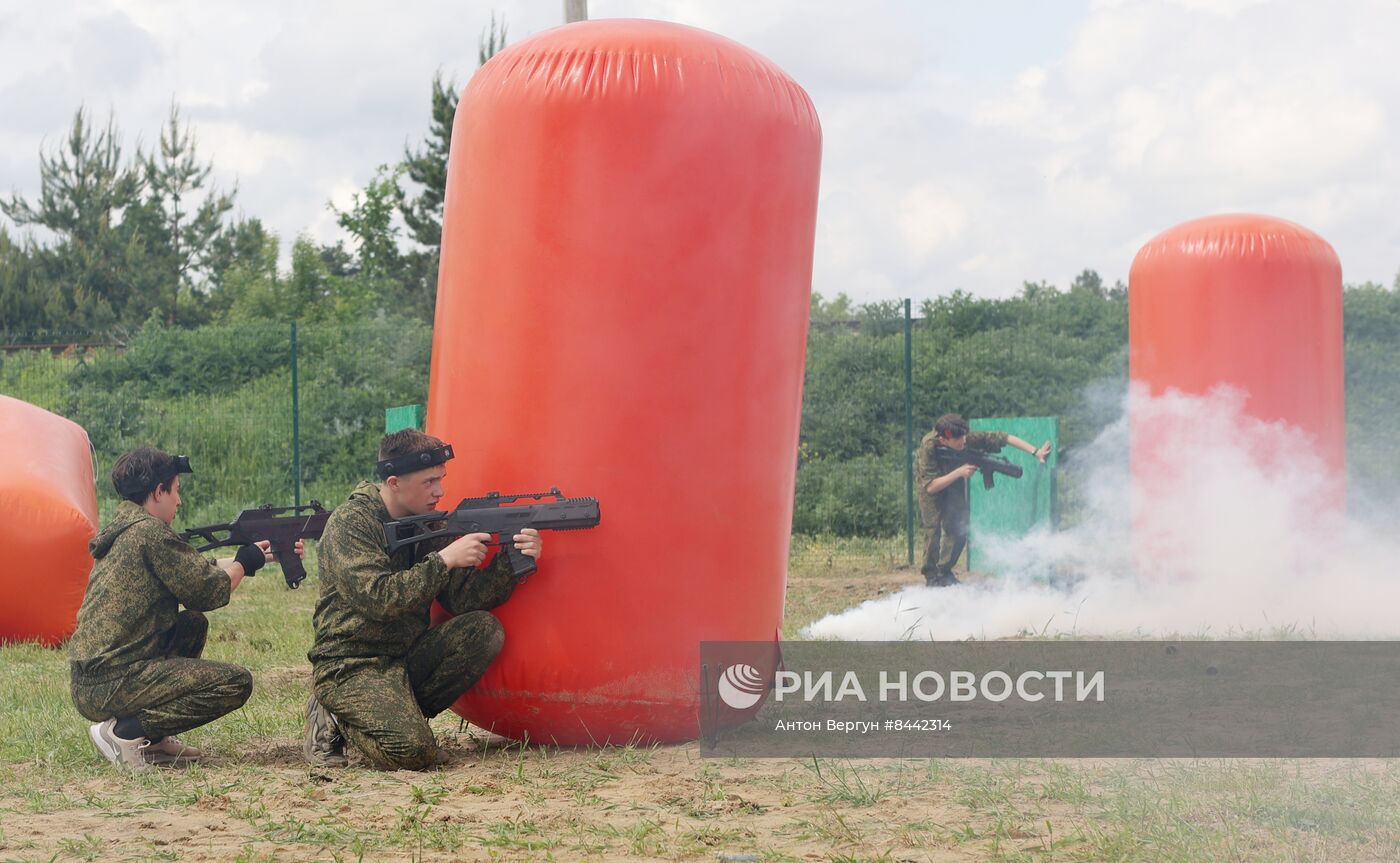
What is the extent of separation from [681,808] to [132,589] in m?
2.65

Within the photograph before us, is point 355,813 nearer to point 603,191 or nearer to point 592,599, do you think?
point 592,599

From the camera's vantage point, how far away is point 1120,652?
8.14 metres

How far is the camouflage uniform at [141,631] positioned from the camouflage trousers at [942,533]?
7674 mm

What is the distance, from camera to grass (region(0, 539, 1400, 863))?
13.2 ft

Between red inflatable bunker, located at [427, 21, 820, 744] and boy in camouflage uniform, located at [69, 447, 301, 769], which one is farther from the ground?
red inflatable bunker, located at [427, 21, 820, 744]

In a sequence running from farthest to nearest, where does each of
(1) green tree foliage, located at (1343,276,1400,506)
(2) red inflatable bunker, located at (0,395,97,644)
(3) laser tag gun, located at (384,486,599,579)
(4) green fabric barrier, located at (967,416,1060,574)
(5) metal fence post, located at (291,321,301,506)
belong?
(1) green tree foliage, located at (1343,276,1400,506)
(5) metal fence post, located at (291,321,301,506)
(4) green fabric barrier, located at (967,416,1060,574)
(2) red inflatable bunker, located at (0,395,97,644)
(3) laser tag gun, located at (384,486,599,579)

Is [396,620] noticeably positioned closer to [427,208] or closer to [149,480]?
[149,480]

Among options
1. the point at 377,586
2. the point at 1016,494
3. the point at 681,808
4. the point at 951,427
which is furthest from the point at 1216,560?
the point at 377,586

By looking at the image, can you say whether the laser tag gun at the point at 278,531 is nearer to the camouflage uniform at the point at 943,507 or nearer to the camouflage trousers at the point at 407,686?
the camouflage trousers at the point at 407,686

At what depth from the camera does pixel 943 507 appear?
12.2 metres

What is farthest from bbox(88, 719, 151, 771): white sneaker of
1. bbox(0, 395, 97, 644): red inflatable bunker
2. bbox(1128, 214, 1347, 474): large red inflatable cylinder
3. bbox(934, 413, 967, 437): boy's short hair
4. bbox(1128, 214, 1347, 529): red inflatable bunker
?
bbox(1128, 214, 1347, 474): large red inflatable cylinder

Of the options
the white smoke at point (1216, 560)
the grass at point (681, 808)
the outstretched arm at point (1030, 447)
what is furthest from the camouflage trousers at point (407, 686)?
the outstretched arm at point (1030, 447)

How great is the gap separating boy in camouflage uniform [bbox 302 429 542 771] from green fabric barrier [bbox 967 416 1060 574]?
26.4 feet

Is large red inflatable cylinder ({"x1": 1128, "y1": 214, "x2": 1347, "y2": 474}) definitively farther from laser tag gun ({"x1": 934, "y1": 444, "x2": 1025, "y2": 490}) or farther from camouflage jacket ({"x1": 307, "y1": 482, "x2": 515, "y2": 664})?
camouflage jacket ({"x1": 307, "y1": 482, "x2": 515, "y2": 664})
